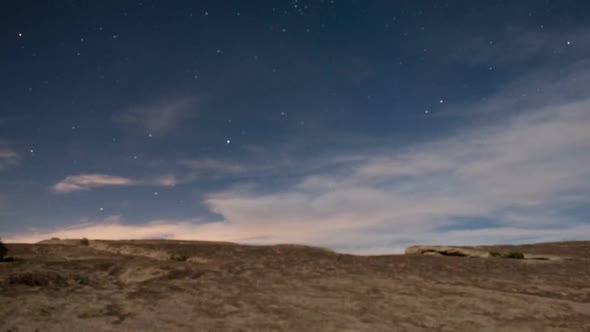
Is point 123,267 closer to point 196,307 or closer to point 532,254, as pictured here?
point 196,307

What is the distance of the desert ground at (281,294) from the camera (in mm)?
11508

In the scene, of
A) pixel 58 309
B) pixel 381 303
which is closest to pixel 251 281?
pixel 381 303

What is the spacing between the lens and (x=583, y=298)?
16.6 meters

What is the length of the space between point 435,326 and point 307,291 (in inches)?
174

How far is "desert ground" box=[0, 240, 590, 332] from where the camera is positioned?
11.5 meters

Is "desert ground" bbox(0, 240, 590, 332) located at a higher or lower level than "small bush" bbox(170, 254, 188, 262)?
lower

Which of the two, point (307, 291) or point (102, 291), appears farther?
point (307, 291)

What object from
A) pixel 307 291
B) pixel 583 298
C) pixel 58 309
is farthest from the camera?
pixel 583 298

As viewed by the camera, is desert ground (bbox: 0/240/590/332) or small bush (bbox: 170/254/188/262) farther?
small bush (bbox: 170/254/188/262)

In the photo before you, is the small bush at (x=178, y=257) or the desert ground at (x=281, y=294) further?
the small bush at (x=178, y=257)

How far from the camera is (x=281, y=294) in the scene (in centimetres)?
1445

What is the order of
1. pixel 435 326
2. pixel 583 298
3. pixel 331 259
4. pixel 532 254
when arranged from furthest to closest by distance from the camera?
pixel 532 254 < pixel 331 259 < pixel 583 298 < pixel 435 326

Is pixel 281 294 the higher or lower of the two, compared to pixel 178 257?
lower

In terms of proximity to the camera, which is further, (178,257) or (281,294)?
(178,257)
